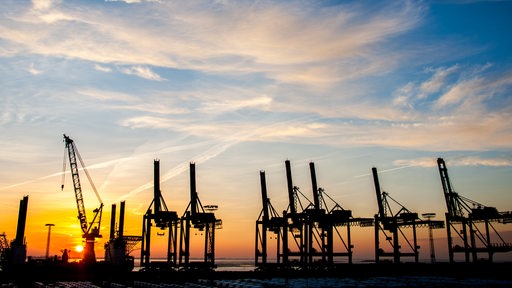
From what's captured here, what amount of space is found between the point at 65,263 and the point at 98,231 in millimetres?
21690

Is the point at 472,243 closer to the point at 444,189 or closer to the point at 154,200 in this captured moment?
the point at 444,189

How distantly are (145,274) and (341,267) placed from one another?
4577cm

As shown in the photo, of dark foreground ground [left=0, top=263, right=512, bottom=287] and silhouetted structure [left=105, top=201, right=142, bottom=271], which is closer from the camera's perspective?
dark foreground ground [left=0, top=263, right=512, bottom=287]

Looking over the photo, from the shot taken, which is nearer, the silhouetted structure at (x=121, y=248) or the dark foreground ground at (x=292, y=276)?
the dark foreground ground at (x=292, y=276)

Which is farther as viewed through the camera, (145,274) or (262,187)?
(262,187)

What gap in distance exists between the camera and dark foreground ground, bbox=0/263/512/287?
2798 inches

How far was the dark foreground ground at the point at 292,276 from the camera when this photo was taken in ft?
233

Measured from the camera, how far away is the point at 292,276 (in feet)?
311

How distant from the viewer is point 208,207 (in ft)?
352

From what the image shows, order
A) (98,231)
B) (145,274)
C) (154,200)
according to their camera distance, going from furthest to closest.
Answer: (98,231) → (154,200) → (145,274)

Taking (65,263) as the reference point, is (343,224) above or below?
above

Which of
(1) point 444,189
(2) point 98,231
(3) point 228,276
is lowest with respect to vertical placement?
(3) point 228,276

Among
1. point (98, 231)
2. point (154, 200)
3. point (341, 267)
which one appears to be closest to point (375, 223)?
point (341, 267)

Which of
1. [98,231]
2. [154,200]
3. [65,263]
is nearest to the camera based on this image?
[65,263]
